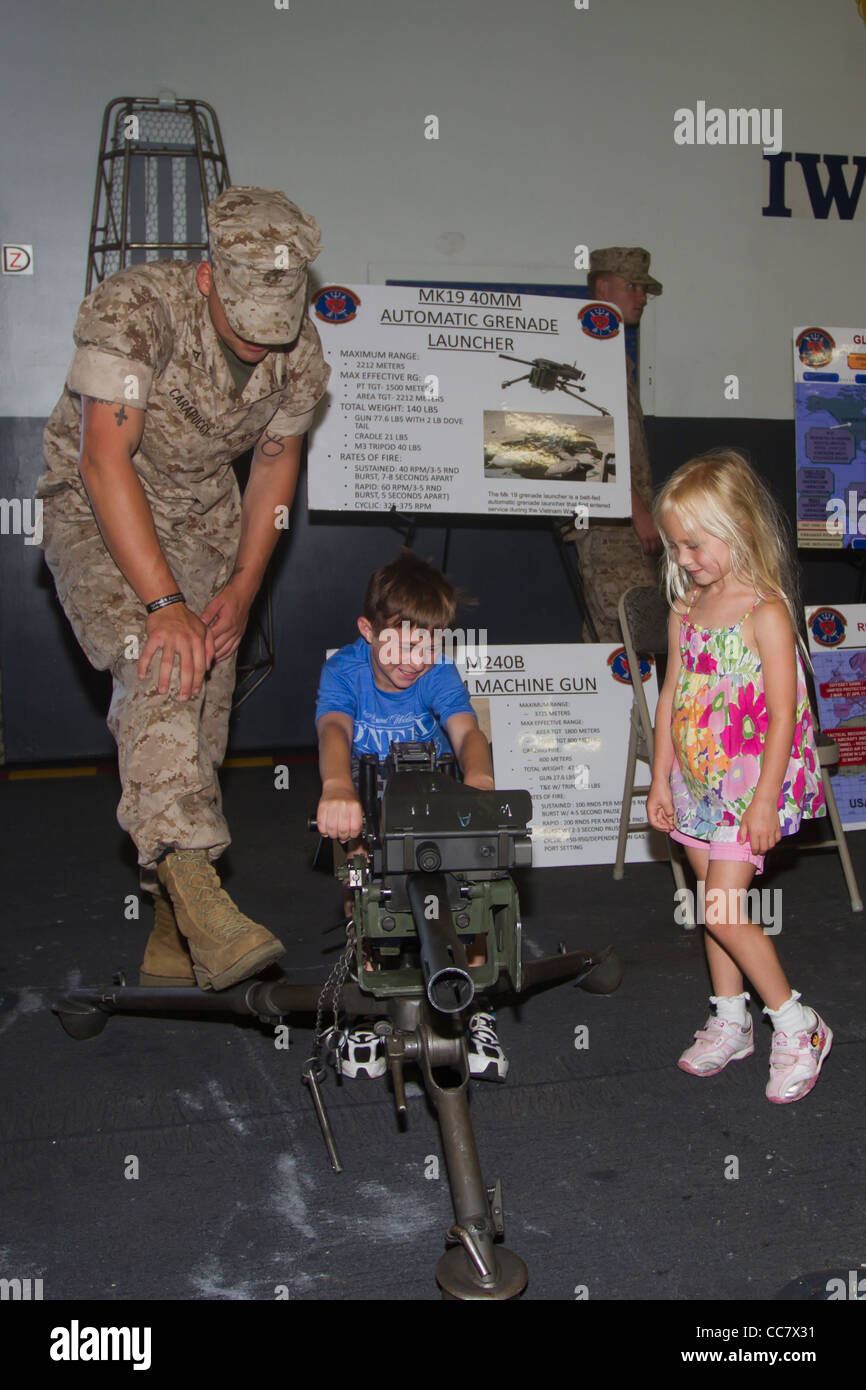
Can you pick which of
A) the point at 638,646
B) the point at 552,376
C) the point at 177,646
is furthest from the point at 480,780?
the point at 552,376

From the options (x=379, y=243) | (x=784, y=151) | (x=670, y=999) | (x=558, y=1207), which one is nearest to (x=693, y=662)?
(x=670, y=999)

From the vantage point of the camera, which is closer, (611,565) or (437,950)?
(437,950)

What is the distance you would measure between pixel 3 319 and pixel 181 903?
13.0ft

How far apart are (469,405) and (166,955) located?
6.95 feet

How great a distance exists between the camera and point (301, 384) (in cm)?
240

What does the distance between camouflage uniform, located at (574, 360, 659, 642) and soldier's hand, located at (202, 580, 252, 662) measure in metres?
2.24

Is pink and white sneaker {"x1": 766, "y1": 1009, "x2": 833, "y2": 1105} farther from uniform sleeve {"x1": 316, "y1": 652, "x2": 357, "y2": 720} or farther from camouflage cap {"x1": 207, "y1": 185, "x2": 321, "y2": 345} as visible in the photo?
camouflage cap {"x1": 207, "y1": 185, "x2": 321, "y2": 345}

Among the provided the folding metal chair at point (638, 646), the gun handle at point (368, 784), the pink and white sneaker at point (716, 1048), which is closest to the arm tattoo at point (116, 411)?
the gun handle at point (368, 784)

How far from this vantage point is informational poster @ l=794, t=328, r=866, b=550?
4.39 m

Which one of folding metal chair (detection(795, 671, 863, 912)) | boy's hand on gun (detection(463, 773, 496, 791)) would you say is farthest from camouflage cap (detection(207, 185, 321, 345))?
folding metal chair (detection(795, 671, 863, 912))

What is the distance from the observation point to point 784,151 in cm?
573

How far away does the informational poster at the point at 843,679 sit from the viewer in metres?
3.87

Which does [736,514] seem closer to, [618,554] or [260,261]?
[260,261]

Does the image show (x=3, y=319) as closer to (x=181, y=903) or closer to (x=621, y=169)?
(x=621, y=169)
